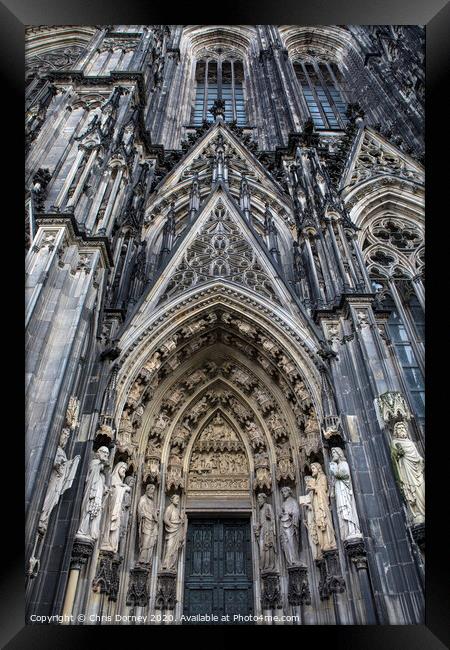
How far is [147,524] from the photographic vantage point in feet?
26.9

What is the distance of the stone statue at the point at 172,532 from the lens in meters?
8.18

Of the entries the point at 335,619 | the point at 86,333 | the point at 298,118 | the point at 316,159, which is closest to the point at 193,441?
the point at 86,333

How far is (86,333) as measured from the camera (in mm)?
7621

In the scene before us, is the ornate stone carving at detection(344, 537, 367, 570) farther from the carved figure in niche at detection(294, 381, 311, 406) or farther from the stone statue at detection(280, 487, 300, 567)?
the carved figure in niche at detection(294, 381, 311, 406)

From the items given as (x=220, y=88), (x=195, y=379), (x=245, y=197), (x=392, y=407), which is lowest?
(x=392, y=407)

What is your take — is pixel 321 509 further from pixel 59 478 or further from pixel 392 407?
pixel 59 478

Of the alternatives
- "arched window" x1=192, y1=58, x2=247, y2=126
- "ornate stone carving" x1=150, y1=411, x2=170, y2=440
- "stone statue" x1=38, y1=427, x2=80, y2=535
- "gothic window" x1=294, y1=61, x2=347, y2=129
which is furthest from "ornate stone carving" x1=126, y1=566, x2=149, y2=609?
"arched window" x1=192, y1=58, x2=247, y2=126

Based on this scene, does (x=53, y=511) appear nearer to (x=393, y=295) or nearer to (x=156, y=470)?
(x=156, y=470)

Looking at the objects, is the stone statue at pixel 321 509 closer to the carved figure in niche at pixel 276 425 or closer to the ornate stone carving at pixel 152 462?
the carved figure in niche at pixel 276 425

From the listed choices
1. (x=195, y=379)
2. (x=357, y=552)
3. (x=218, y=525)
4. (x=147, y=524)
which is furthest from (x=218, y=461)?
(x=357, y=552)

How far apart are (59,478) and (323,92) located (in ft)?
63.9

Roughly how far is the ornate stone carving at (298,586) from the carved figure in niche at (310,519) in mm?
430
